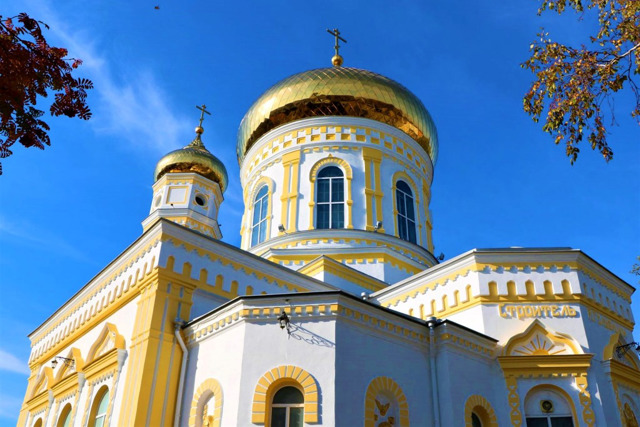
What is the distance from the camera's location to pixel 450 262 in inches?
489

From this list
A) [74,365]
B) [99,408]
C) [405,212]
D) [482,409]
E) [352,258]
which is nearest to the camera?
[482,409]

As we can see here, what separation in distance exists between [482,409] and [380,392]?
235 cm

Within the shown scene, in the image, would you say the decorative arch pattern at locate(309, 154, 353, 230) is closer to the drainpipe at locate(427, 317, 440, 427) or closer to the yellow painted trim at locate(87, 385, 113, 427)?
the drainpipe at locate(427, 317, 440, 427)

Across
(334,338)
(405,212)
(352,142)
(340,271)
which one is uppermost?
(352,142)

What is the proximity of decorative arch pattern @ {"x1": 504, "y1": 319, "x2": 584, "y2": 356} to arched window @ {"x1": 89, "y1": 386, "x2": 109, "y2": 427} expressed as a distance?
7.68m

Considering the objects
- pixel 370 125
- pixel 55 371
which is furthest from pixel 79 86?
pixel 370 125

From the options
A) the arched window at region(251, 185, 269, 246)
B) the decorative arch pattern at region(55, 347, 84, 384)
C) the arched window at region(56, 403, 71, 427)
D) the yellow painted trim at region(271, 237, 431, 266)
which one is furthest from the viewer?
the arched window at region(251, 185, 269, 246)

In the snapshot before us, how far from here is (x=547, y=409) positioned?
34.8 ft

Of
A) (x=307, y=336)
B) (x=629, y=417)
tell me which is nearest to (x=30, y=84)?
(x=307, y=336)

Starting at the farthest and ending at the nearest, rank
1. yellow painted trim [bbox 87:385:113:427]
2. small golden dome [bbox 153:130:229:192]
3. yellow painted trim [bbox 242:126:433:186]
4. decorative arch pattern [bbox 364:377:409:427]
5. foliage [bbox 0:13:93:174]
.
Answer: small golden dome [bbox 153:130:229:192], yellow painted trim [bbox 242:126:433:186], yellow painted trim [bbox 87:385:113:427], decorative arch pattern [bbox 364:377:409:427], foliage [bbox 0:13:93:174]

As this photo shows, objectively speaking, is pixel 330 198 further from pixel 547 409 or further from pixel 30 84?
pixel 30 84

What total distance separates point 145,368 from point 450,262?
6.54 meters

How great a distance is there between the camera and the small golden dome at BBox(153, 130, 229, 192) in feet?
76.1

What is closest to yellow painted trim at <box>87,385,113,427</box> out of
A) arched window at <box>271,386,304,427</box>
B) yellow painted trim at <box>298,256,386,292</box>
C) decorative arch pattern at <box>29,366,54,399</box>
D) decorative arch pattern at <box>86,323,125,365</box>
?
decorative arch pattern at <box>86,323,125,365</box>
